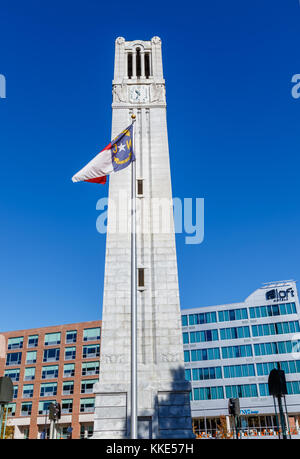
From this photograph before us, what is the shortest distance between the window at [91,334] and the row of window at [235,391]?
21543mm

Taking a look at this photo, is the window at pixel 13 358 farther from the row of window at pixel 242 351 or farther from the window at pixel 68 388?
the row of window at pixel 242 351

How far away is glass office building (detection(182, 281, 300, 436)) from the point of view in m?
72.4

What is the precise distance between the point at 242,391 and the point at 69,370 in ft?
105

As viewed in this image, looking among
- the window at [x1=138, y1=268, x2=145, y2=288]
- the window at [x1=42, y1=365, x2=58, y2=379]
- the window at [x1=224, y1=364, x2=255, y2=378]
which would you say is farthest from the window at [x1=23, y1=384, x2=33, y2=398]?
the window at [x1=138, y1=268, x2=145, y2=288]

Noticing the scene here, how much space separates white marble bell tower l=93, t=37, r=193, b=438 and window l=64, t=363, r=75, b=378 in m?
52.1

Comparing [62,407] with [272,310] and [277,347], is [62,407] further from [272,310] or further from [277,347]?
[272,310]

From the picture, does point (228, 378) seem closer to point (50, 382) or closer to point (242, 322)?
point (242, 322)

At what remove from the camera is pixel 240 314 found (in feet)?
264

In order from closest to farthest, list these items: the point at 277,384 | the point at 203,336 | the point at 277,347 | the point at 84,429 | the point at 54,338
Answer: the point at 277,384, the point at 84,429, the point at 277,347, the point at 54,338, the point at 203,336

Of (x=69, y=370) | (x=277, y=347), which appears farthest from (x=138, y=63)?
(x=277, y=347)

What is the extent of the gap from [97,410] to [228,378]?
57.1 meters

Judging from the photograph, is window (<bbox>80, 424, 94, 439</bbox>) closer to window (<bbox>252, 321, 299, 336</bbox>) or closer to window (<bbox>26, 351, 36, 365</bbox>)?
window (<bbox>26, 351, 36, 365</bbox>)

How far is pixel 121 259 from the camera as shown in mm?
29750
